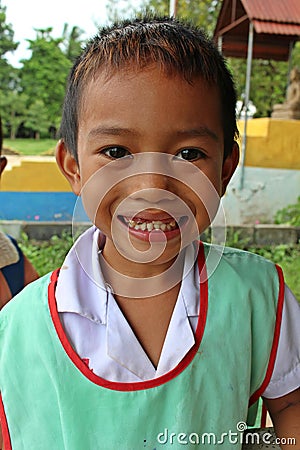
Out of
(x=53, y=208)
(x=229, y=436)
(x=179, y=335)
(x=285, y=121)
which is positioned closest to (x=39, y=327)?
(x=179, y=335)

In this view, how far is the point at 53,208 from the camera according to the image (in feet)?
14.3

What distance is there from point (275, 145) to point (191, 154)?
450cm

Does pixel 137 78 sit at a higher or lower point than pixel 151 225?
higher

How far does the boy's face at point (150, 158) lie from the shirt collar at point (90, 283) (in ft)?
0.28

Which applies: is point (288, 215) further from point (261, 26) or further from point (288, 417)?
point (288, 417)

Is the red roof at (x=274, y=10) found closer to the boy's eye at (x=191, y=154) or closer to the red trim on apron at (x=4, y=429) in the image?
the boy's eye at (x=191, y=154)

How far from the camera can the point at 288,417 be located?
2.34 feet

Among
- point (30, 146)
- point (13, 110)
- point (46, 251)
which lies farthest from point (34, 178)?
point (13, 110)

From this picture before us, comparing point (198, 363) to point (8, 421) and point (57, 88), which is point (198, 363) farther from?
point (57, 88)

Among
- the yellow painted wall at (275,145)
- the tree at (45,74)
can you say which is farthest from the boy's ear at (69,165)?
the tree at (45,74)

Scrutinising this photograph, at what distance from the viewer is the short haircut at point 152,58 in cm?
60

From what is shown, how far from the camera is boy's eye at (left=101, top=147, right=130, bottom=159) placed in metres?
0.59

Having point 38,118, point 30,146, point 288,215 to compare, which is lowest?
point 288,215

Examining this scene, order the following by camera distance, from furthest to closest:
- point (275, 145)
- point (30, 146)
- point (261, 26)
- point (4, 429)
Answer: point (30, 146), point (275, 145), point (261, 26), point (4, 429)
